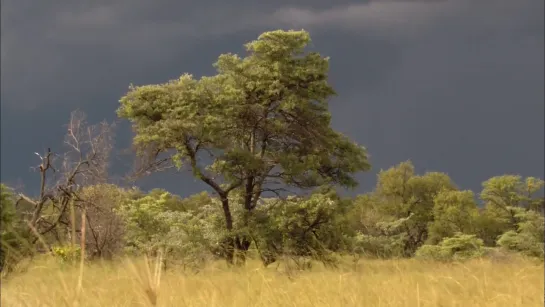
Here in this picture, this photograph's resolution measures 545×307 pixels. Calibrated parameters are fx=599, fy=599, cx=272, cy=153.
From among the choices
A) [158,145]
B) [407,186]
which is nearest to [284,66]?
[158,145]

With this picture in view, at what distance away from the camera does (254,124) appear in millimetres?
18875

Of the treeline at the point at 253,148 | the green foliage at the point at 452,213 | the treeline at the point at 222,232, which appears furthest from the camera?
the green foliage at the point at 452,213

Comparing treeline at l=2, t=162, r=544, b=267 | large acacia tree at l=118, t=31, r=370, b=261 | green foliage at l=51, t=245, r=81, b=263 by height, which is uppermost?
large acacia tree at l=118, t=31, r=370, b=261

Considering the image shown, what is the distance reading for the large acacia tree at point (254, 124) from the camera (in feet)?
59.3

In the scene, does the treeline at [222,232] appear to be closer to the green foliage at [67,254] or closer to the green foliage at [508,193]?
the green foliage at [67,254]

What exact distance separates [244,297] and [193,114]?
1302cm

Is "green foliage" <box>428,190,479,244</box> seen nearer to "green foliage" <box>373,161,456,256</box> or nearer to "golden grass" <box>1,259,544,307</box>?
"green foliage" <box>373,161,456,256</box>

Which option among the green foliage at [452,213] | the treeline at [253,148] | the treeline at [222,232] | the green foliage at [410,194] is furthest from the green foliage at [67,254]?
the green foliage at [410,194]

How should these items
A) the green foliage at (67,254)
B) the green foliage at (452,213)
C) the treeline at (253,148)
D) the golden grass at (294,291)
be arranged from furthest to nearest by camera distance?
the green foliage at (452,213) → the treeline at (253,148) → the golden grass at (294,291) → the green foliage at (67,254)

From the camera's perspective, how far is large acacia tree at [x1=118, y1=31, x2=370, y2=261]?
59.3 ft

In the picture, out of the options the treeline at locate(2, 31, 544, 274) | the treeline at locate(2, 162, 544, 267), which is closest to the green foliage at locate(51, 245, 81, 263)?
the treeline at locate(2, 162, 544, 267)

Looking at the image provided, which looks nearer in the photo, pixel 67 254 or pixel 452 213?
pixel 67 254

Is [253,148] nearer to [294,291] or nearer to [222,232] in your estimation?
[222,232]

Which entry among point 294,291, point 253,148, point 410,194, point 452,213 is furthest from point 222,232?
point 410,194
